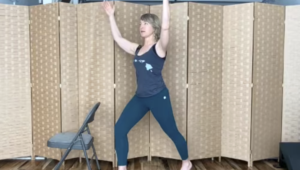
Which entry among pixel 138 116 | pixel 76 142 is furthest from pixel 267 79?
pixel 76 142

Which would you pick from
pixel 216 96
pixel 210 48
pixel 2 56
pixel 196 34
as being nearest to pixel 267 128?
pixel 216 96

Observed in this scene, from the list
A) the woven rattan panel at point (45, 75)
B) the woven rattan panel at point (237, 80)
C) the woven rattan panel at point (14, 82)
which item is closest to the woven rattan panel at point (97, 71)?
the woven rattan panel at point (45, 75)

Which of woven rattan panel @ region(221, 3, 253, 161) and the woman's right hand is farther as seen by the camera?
woven rattan panel @ region(221, 3, 253, 161)

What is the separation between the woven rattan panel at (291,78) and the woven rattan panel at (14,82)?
2.81m

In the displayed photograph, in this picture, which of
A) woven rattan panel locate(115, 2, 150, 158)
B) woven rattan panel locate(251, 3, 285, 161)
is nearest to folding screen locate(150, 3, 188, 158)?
woven rattan panel locate(115, 2, 150, 158)

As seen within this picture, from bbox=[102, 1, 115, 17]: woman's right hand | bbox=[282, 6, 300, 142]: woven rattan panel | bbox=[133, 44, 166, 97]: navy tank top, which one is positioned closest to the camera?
bbox=[133, 44, 166, 97]: navy tank top

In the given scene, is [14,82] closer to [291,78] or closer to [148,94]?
[148,94]

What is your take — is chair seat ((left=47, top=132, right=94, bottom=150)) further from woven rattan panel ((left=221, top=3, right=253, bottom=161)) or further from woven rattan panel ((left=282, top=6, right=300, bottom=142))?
woven rattan panel ((left=282, top=6, right=300, bottom=142))

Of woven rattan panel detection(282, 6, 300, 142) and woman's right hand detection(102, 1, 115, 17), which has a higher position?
woman's right hand detection(102, 1, 115, 17)

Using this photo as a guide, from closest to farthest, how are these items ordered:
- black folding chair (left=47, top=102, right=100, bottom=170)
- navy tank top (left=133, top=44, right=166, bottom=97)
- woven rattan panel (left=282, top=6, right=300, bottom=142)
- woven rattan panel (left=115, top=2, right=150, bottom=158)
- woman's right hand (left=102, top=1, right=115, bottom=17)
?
black folding chair (left=47, top=102, right=100, bottom=170), navy tank top (left=133, top=44, right=166, bottom=97), woman's right hand (left=102, top=1, right=115, bottom=17), woven rattan panel (left=115, top=2, right=150, bottom=158), woven rattan panel (left=282, top=6, right=300, bottom=142)

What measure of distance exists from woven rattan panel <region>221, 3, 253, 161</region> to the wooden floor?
128 millimetres

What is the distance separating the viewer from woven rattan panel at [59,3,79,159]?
10.8ft

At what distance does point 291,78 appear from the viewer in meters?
3.46

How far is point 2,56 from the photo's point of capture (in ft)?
10.8
